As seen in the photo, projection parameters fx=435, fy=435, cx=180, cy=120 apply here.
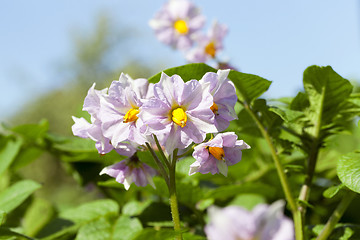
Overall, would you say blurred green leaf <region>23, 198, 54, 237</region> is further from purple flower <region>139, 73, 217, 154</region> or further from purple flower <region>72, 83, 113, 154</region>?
purple flower <region>139, 73, 217, 154</region>

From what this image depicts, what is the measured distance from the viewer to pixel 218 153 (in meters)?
0.65

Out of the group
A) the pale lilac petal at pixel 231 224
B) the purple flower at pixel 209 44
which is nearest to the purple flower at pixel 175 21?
the purple flower at pixel 209 44

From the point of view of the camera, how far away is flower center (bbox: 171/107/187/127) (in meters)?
0.63

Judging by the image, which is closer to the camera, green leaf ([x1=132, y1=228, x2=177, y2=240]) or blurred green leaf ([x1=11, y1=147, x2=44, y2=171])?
green leaf ([x1=132, y1=228, x2=177, y2=240])

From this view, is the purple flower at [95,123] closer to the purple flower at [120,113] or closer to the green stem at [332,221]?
the purple flower at [120,113]

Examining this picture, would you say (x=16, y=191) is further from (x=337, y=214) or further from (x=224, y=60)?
(x=224, y=60)

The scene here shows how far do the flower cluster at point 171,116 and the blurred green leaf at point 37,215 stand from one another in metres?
0.65

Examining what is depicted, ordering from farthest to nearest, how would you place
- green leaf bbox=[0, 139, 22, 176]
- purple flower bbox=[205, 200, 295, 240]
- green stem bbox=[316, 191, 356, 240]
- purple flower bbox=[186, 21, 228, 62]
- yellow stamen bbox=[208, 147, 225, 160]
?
purple flower bbox=[186, 21, 228, 62] → green leaf bbox=[0, 139, 22, 176] → green stem bbox=[316, 191, 356, 240] → yellow stamen bbox=[208, 147, 225, 160] → purple flower bbox=[205, 200, 295, 240]

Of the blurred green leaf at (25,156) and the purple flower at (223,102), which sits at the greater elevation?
the purple flower at (223,102)

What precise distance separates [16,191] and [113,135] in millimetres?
400

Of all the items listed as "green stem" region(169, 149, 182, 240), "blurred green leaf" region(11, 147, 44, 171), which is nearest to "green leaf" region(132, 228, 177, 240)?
"green stem" region(169, 149, 182, 240)

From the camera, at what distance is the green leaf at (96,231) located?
86cm

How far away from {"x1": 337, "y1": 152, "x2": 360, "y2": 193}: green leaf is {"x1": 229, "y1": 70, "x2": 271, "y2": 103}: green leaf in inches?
7.6

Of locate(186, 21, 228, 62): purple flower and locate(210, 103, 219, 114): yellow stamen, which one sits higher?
locate(210, 103, 219, 114): yellow stamen
